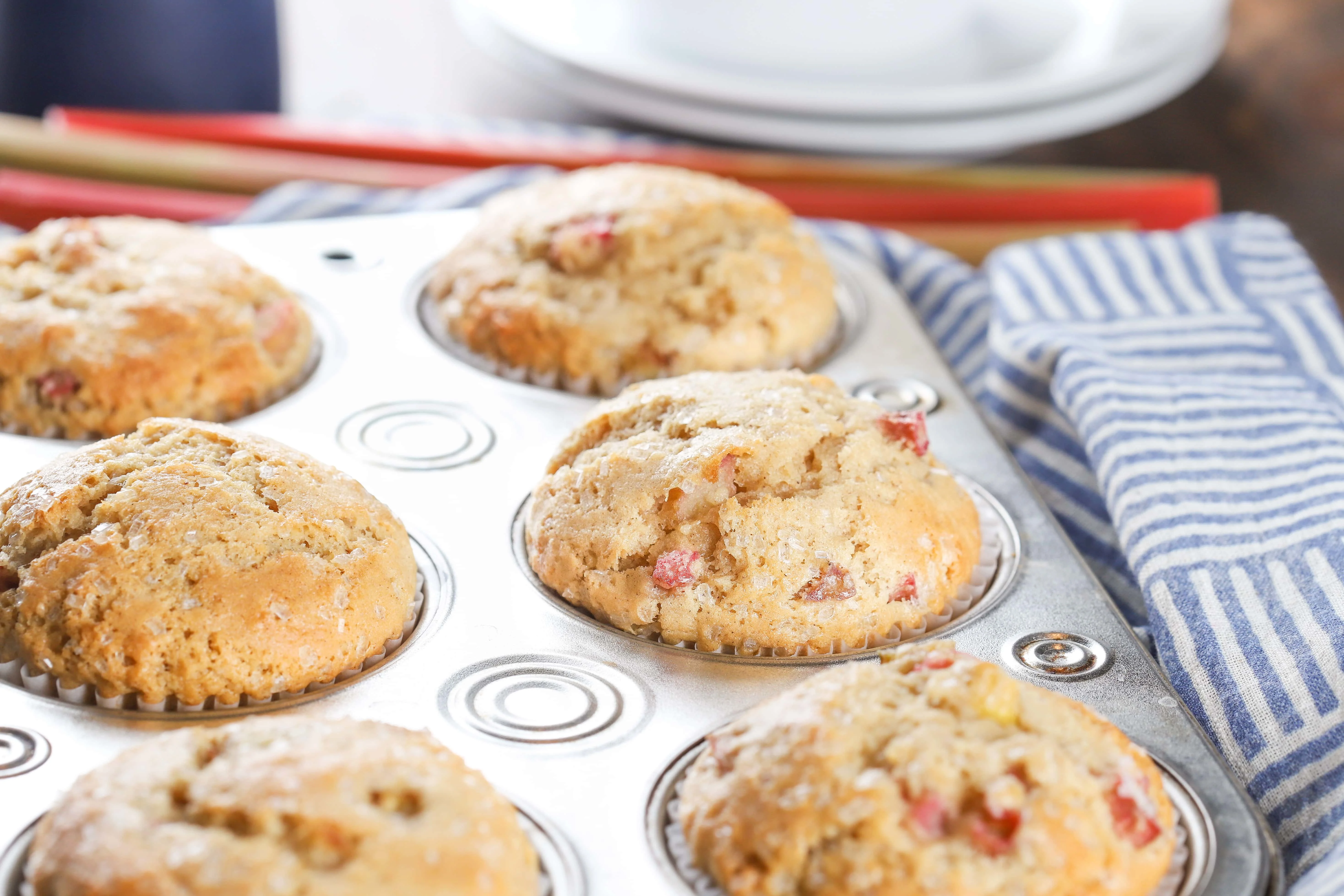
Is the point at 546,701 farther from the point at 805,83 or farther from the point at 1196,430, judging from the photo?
the point at 805,83

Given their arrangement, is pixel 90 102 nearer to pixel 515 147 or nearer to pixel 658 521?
pixel 515 147

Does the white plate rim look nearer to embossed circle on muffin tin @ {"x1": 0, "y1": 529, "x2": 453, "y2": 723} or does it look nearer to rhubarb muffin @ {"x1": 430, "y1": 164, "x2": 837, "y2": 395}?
rhubarb muffin @ {"x1": 430, "y1": 164, "x2": 837, "y2": 395}

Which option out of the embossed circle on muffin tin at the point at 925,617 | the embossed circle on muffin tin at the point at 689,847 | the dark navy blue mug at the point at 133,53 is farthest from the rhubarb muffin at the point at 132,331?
the dark navy blue mug at the point at 133,53

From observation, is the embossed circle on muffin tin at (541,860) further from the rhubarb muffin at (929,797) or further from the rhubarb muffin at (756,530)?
the rhubarb muffin at (756,530)

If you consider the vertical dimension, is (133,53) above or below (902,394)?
above

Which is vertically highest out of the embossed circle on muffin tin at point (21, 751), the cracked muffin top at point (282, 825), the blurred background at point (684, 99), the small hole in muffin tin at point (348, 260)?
the blurred background at point (684, 99)

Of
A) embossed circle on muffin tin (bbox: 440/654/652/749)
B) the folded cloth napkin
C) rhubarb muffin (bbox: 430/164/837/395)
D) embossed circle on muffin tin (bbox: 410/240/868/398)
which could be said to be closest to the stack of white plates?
the folded cloth napkin

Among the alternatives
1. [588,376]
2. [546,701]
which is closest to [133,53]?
[588,376]
